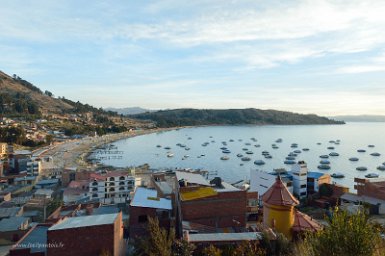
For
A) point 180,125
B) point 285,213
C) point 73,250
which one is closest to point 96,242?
point 73,250

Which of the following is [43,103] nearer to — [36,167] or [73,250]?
[36,167]

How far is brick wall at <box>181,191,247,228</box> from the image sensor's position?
1521 centimetres

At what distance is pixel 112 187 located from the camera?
30.6 metres

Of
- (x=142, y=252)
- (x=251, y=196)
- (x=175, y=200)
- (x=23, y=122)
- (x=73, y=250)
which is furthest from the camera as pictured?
(x=23, y=122)

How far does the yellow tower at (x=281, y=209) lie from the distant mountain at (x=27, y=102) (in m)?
99.8

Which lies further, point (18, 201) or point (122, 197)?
point (122, 197)

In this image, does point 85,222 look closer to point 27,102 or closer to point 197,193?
point 197,193

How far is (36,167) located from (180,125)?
13467 centimetres

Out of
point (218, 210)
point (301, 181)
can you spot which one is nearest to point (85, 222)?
point (218, 210)

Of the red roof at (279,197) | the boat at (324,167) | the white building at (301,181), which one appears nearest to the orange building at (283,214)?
the red roof at (279,197)

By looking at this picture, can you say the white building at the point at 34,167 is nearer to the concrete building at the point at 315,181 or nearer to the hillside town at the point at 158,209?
the hillside town at the point at 158,209

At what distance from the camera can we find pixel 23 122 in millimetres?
87062

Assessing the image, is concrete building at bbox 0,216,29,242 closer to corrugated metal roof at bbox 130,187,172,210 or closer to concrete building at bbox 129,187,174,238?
corrugated metal roof at bbox 130,187,172,210

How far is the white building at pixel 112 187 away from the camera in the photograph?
2977cm
